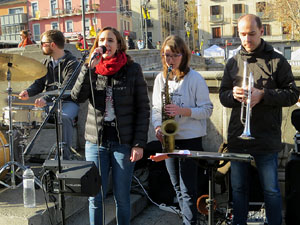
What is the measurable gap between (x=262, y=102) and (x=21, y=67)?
2.50 metres

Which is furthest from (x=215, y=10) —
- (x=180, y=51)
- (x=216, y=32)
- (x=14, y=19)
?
(x=180, y=51)

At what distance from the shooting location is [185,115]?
3307 millimetres

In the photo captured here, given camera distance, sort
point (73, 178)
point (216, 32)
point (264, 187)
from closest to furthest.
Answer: point (73, 178) → point (264, 187) → point (216, 32)

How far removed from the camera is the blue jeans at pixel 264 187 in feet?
10.7

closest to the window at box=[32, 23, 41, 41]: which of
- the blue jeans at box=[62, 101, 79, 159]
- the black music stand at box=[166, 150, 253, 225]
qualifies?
the blue jeans at box=[62, 101, 79, 159]

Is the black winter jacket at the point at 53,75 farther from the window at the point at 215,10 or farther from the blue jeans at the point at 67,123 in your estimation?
the window at the point at 215,10

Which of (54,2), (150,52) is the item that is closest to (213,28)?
(54,2)

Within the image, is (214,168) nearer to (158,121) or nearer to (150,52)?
(158,121)

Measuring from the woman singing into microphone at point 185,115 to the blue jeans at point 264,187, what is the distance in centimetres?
37

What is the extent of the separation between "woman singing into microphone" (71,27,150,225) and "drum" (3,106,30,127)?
125cm

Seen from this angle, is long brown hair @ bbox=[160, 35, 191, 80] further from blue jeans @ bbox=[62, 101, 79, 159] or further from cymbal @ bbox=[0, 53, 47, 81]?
blue jeans @ bbox=[62, 101, 79, 159]

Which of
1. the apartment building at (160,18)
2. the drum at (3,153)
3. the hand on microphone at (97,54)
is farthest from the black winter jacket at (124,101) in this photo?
the apartment building at (160,18)

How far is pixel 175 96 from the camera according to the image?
3.46 meters

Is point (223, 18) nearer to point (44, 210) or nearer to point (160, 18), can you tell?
point (160, 18)
